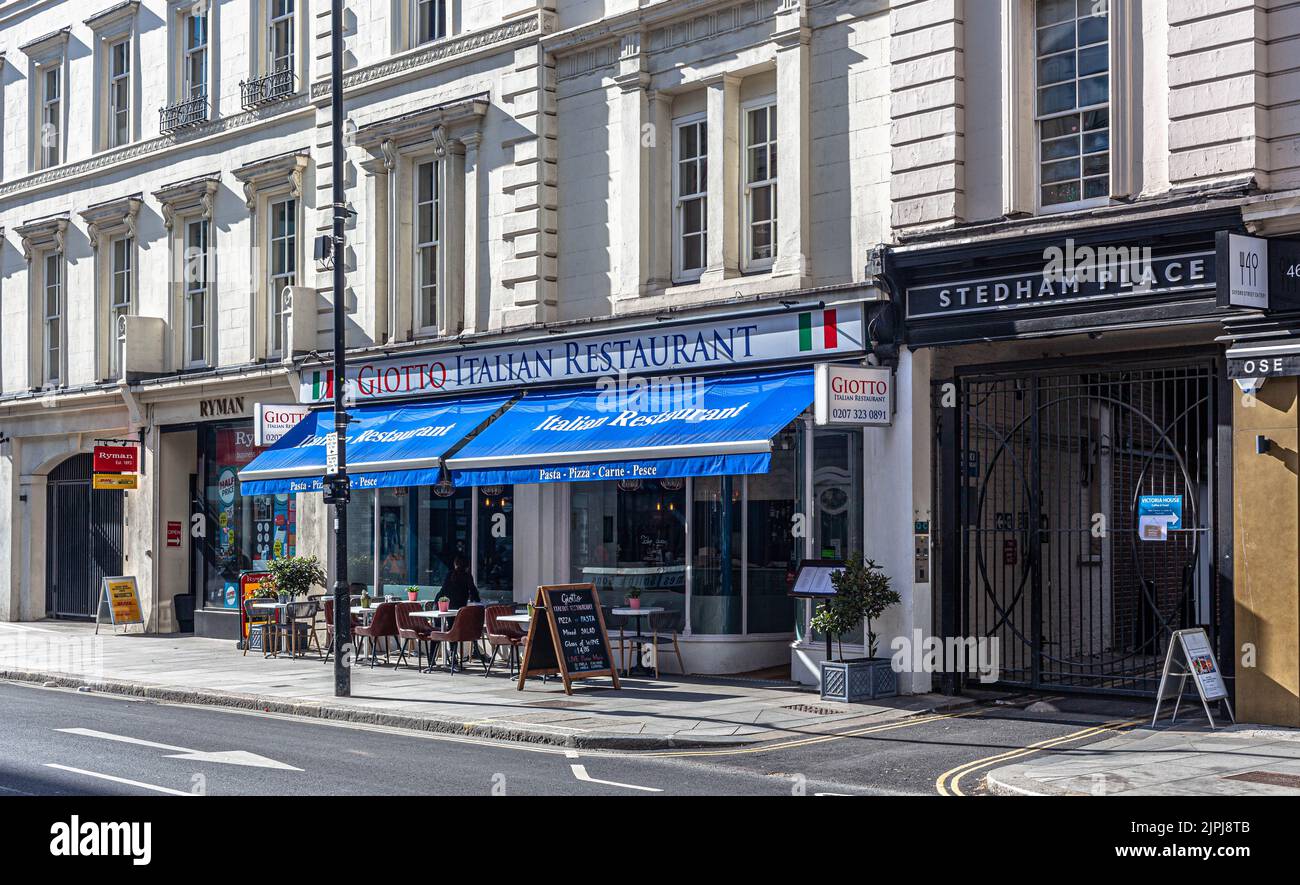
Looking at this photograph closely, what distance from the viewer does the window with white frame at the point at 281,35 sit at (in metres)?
25.3

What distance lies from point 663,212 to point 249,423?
994 centimetres

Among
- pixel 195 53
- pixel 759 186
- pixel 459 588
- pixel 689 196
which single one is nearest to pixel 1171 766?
pixel 759 186

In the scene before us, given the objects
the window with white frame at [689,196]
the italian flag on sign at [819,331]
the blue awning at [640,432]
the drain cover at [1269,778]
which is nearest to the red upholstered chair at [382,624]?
the blue awning at [640,432]

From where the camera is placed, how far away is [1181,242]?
14.4 meters

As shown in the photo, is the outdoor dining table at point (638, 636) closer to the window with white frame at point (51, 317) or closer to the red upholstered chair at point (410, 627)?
the red upholstered chair at point (410, 627)

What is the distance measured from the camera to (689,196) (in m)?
19.5

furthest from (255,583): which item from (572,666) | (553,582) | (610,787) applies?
(610,787)

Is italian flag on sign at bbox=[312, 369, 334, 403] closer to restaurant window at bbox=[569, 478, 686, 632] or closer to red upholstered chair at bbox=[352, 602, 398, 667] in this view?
red upholstered chair at bbox=[352, 602, 398, 667]

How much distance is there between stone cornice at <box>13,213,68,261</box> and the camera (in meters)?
29.9

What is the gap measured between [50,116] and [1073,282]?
23.9 meters

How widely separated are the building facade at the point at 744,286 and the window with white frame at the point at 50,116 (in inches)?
46.3

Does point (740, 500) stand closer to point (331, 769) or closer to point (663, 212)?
point (663, 212)

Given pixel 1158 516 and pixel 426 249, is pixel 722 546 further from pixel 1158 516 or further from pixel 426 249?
pixel 426 249

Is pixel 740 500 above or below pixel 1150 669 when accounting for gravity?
above
